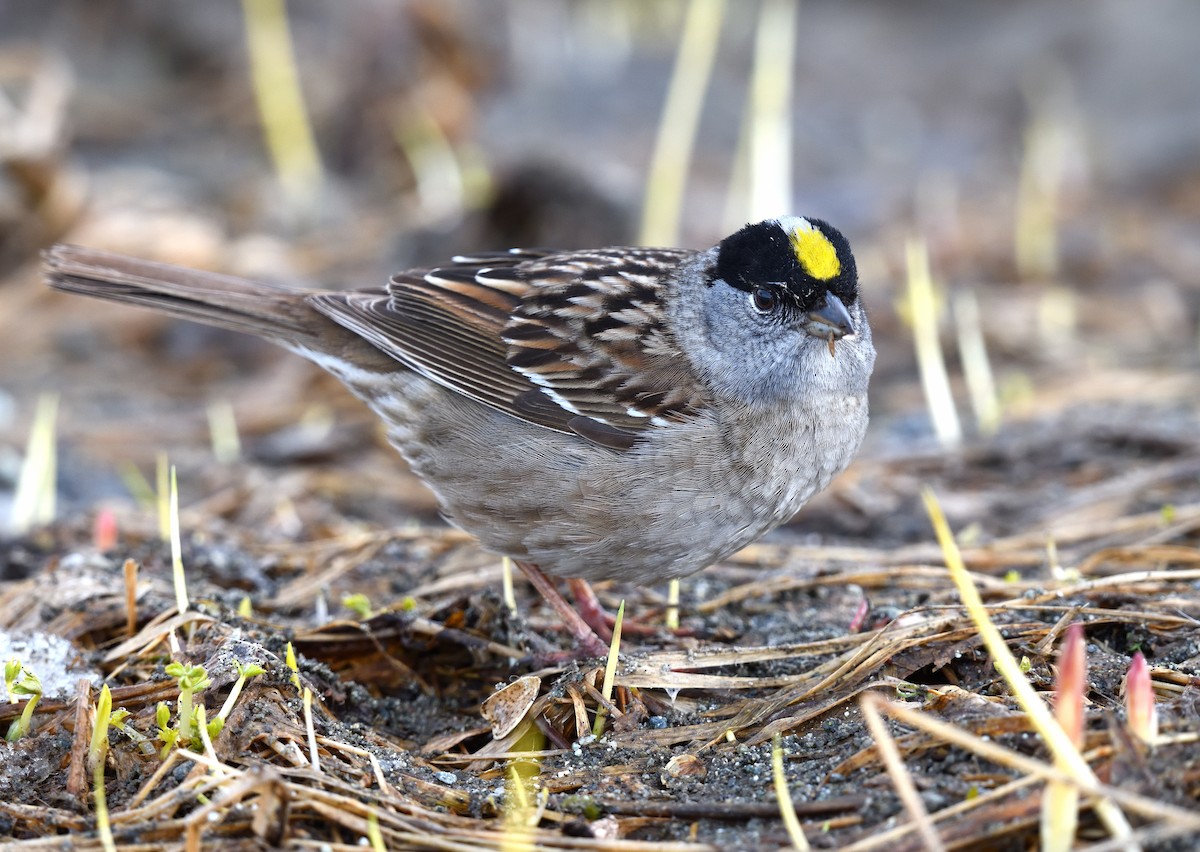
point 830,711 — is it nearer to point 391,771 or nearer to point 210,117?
point 391,771

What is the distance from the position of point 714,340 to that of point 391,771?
1.60 meters

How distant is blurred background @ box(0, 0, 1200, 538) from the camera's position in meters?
5.60

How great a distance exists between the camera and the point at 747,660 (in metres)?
3.21

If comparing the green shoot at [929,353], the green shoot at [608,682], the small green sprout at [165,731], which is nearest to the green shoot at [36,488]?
the small green sprout at [165,731]

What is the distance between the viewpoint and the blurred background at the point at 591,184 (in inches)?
221

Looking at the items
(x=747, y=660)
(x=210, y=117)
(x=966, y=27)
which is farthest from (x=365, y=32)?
(x=747, y=660)

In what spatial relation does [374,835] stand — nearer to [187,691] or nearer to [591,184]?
[187,691]

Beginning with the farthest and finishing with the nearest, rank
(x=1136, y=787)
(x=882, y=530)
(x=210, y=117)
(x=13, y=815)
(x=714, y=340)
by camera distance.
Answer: (x=210, y=117) < (x=882, y=530) < (x=714, y=340) < (x=13, y=815) < (x=1136, y=787)

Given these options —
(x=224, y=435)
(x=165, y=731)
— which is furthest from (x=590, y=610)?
(x=224, y=435)

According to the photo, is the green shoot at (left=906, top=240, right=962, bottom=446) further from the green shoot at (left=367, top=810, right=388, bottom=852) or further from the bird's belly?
the green shoot at (left=367, top=810, right=388, bottom=852)

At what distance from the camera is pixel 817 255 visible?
3.61m

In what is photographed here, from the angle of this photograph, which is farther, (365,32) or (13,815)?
(365,32)

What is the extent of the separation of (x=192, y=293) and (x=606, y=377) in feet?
4.60

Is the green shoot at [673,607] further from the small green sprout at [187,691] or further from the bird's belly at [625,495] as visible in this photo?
the small green sprout at [187,691]
